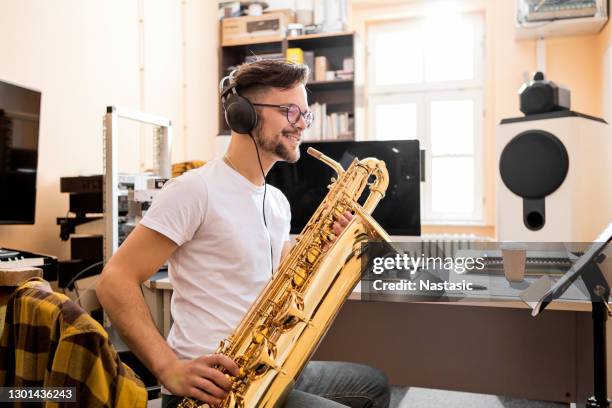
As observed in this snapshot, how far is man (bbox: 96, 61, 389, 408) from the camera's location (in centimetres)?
110

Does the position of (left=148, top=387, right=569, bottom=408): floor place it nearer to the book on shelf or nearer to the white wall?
the white wall

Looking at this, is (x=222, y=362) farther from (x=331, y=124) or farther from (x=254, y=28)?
(x=254, y=28)

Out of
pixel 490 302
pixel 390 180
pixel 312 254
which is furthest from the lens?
pixel 390 180

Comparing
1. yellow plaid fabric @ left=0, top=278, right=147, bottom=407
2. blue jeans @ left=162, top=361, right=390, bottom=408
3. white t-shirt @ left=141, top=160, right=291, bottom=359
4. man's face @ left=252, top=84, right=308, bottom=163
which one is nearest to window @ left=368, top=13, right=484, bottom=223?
blue jeans @ left=162, top=361, right=390, bottom=408

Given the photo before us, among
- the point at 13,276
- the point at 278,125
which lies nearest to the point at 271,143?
the point at 278,125

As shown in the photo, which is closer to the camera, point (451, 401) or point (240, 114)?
point (240, 114)

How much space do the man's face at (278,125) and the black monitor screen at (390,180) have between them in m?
0.73

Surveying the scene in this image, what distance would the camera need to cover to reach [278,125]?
4.45 ft

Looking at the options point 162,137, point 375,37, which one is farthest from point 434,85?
point 162,137

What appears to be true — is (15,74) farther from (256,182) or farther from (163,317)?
(256,182)

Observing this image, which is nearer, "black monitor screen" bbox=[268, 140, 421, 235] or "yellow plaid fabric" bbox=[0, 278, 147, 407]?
"yellow plaid fabric" bbox=[0, 278, 147, 407]

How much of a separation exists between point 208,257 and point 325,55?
3.75 metres

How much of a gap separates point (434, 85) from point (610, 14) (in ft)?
4.94

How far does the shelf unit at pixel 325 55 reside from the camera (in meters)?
4.43
